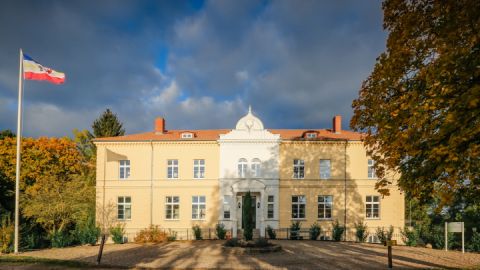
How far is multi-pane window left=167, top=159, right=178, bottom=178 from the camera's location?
29.2 m

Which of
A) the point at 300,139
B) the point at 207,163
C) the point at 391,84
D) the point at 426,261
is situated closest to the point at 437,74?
the point at 391,84

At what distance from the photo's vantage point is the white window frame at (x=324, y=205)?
28.3m

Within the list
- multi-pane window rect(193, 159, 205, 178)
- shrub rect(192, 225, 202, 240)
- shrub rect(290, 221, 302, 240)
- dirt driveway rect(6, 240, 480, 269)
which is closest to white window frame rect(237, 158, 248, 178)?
multi-pane window rect(193, 159, 205, 178)

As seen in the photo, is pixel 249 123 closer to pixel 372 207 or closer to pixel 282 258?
pixel 372 207

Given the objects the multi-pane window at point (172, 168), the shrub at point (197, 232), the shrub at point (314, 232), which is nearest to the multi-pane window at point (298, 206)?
the shrub at point (314, 232)

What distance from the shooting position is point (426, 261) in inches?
616

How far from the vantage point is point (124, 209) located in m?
28.9

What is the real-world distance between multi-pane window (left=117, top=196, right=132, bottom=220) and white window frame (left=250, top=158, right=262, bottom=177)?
35.6 feet

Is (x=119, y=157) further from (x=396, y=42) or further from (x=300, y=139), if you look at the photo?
(x=396, y=42)

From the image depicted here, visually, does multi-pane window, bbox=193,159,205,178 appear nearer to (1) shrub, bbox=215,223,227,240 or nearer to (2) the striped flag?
(1) shrub, bbox=215,223,227,240

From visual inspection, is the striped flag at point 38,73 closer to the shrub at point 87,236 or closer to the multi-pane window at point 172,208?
the shrub at point 87,236

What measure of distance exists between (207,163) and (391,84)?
66.2 feet

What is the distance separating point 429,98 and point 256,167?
20.0 m

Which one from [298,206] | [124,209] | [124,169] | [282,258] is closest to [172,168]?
[124,169]
